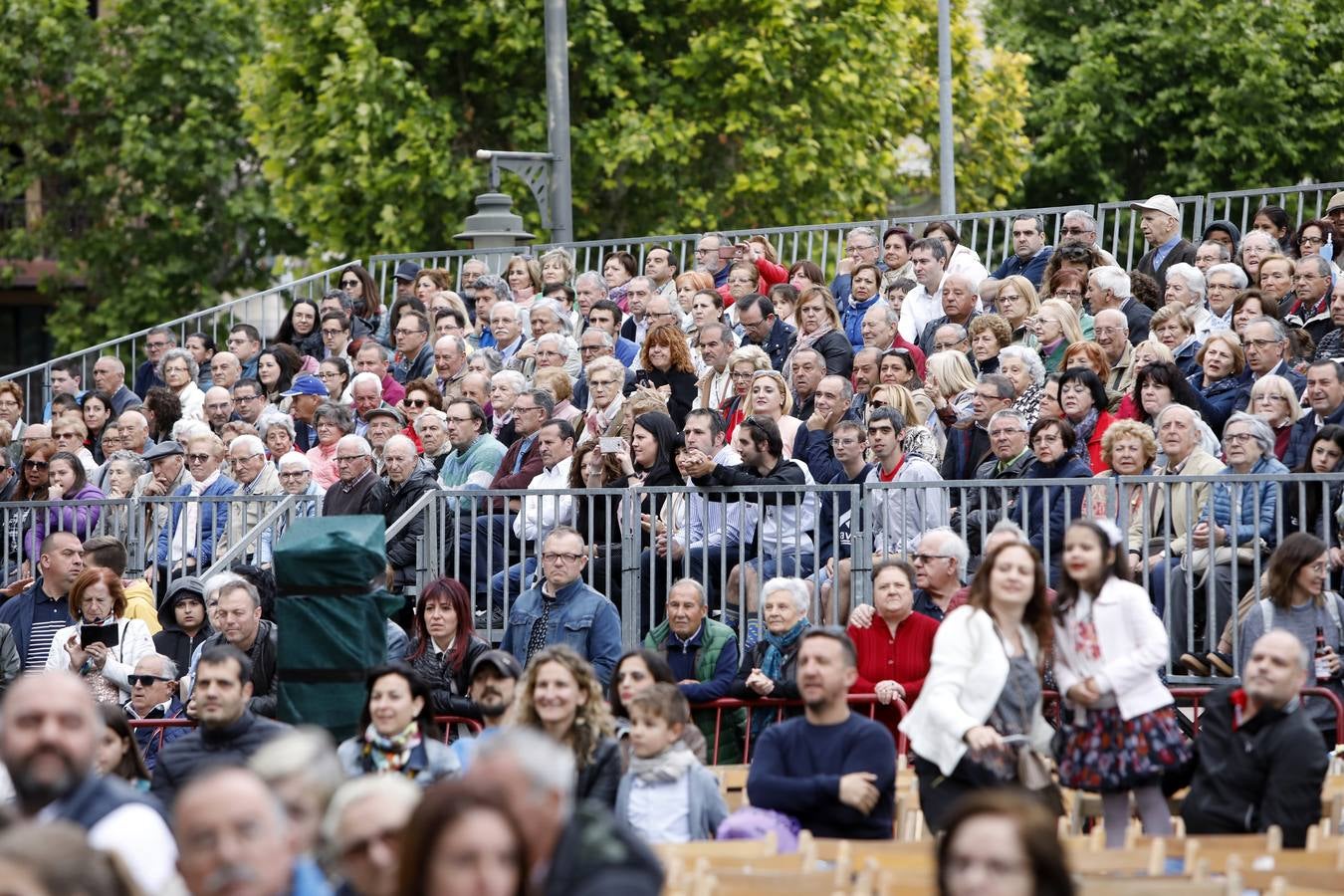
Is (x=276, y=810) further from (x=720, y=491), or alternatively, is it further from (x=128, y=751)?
(x=720, y=491)

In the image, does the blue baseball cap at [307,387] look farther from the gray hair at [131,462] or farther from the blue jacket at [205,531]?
the blue jacket at [205,531]

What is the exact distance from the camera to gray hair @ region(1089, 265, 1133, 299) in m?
15.5

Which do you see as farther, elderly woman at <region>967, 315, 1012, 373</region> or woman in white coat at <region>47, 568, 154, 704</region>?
elderly woman at <region>967, 315, 1012, 373</region>

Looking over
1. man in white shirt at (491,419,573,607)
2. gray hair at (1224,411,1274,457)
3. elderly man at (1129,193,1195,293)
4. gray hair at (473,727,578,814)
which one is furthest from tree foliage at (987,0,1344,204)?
gray hair at (473,727,578,814)

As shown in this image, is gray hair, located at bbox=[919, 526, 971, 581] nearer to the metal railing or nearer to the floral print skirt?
the floral print skirt

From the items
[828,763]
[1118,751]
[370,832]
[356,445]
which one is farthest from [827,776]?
[356,445]

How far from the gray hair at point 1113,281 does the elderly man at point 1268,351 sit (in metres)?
1.80

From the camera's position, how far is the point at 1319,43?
117 ft

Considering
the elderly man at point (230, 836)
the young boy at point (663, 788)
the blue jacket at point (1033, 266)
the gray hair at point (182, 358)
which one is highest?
the blue jacket at point (1033, 266)

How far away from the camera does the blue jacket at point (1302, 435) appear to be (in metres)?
12.6

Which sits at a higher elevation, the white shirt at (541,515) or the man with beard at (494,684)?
the white shirt at (541,515)

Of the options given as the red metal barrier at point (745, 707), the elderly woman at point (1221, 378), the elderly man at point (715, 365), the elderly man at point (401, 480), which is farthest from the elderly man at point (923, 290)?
the red metal barrier at point (745, 707)

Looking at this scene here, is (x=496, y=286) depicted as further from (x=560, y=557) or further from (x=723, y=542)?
(x=560, y=557)

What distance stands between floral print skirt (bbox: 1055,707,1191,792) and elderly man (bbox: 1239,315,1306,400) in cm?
467
